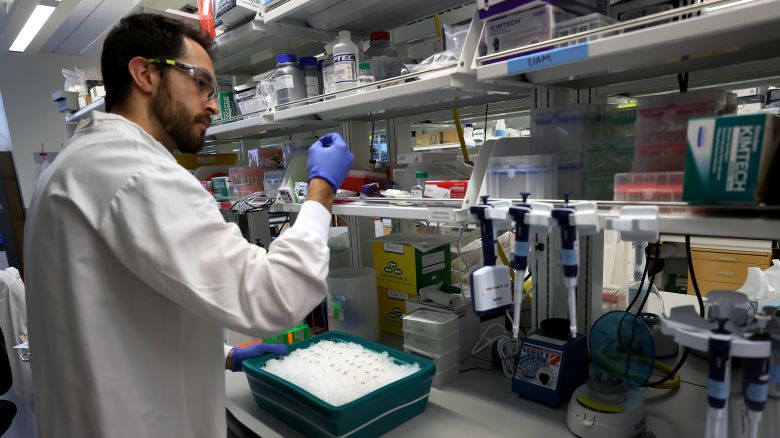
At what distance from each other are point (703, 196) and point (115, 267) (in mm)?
1139

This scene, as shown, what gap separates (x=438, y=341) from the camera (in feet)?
4.51

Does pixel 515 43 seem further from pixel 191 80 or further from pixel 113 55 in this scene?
pixel 113 55

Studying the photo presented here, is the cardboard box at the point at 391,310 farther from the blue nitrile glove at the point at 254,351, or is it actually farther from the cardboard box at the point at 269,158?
the cardboard box at the point at 269,158

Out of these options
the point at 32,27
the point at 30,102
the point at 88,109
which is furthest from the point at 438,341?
the point at 30,102

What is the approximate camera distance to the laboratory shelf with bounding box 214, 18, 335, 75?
1.69 meters

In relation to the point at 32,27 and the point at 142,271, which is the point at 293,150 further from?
the point at 32,27

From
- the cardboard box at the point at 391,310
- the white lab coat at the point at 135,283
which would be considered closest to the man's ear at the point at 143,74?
the white lab coat at the point at 135,283

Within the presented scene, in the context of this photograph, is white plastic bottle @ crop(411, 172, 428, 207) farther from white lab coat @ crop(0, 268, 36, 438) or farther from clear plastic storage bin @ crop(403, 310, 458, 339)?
white lab coat @ crop(0, 268, 36, 438)

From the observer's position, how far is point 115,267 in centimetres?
97

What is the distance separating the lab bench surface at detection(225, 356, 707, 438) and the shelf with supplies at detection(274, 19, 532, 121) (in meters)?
0.86

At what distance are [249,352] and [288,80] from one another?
97 centimetres

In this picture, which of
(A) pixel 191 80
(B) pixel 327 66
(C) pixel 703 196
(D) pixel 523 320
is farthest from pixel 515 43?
(D) pixel 523 320

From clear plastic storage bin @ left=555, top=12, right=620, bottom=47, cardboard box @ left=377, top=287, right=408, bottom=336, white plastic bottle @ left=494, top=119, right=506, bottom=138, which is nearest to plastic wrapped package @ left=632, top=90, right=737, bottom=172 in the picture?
clear plastic storage bin @ left=555, top=12, right=620, bottom=47

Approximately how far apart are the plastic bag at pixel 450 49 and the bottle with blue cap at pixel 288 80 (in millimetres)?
651
